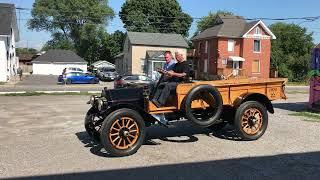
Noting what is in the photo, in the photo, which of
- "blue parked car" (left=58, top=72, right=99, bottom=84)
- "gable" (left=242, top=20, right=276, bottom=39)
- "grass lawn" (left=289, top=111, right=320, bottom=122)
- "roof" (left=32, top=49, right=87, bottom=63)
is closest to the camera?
"grass lawn" (left=289, top=111, right=320, bottom=122)

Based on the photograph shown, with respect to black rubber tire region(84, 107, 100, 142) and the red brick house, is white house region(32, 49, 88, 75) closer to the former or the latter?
the red brick house

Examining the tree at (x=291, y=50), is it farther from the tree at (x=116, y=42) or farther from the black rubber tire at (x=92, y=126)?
the black rubber tire at (x=92, y=126)

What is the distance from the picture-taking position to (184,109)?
9188 mm

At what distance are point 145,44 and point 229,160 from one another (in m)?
55.0

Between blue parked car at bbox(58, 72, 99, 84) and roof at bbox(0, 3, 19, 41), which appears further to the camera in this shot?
roof at bbox(0, 3, 19, 41)

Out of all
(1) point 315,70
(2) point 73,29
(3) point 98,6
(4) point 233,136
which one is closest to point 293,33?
(3) point 98,6

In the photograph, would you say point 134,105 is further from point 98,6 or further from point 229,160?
point 98,6

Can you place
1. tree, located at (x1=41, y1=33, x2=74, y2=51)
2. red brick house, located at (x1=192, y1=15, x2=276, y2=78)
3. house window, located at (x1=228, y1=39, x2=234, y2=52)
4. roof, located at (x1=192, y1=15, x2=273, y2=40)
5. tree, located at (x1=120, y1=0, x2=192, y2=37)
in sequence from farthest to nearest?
tree, located at (x1=41, y1=33, x2=74, y2=51) → tree, located at (x1=120, y1=0, x2=192, y2=37) → house window, located at (x1=228, y1=39, x2=234, y2=52) → roof, located at (x1=192, y1=15, x2=273, y2=40) → red brick house, located at (x1=192, y1=15, x2=276, y2=78)

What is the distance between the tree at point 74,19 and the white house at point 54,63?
44.8 feet

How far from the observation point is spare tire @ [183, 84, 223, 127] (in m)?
9.18

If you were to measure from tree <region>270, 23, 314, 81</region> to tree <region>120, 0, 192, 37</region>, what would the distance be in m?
21.8

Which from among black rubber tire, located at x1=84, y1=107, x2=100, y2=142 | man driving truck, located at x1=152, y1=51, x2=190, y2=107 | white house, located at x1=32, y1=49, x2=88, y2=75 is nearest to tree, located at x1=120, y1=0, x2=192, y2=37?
white house, located at x1=32, y1=49, x2=88, y2=75

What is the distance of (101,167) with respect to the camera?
7707mm

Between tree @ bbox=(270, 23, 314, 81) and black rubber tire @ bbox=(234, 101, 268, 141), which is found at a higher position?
tree @ bbox=(270, 23, 314, 81)
